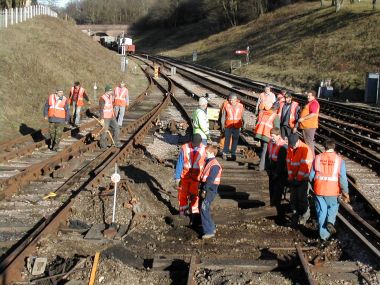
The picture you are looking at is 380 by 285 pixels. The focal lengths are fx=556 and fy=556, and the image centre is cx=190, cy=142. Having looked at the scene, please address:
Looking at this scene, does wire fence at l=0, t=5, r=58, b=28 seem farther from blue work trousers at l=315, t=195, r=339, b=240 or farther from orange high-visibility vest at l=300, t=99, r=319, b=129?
blue work trousers at l=315, t=195, r=339, b=240

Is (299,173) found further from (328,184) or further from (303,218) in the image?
(303,218)

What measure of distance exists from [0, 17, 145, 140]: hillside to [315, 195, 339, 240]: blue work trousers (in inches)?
442

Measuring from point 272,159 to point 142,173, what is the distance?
143 inches

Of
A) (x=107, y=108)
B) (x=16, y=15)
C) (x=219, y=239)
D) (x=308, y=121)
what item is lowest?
(x=219, y=239)

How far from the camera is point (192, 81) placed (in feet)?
140

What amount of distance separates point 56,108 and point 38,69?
12551 millimetres

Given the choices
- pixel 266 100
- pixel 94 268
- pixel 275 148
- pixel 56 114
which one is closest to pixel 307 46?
pixel 266 100

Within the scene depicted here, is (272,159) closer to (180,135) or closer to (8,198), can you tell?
(8,198)

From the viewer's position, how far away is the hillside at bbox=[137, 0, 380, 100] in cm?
4103

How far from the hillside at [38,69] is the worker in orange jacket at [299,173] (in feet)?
34.5

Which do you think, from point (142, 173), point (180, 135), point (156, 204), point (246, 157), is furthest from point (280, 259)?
point (180, 135)

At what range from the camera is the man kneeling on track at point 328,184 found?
29.7 ft

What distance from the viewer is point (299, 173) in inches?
381

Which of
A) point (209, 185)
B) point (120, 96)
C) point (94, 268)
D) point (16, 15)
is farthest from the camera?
point (16, 15)
